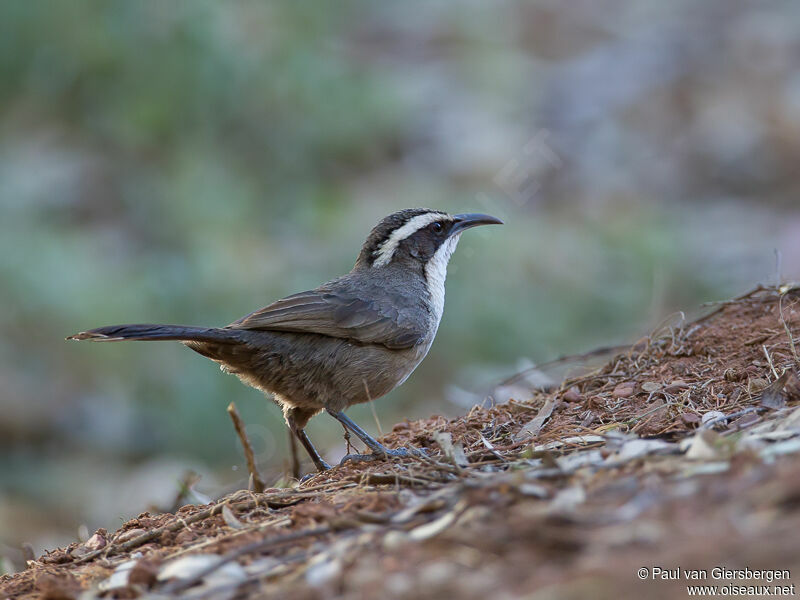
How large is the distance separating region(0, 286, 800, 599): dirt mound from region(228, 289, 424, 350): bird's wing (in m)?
0.81

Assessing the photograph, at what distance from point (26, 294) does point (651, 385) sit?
7.47m

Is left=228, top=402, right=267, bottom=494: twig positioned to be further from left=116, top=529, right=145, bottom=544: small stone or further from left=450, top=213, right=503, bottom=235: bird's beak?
left=450, top=213, right=503, bottom=235: bird's beak

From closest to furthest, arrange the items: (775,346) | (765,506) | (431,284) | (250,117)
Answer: (765,506) < (775,346) < (431,284) < (250,117)

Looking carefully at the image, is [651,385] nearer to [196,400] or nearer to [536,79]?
[196,400]

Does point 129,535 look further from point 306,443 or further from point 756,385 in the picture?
point 756,385

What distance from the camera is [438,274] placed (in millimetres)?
A: 6371

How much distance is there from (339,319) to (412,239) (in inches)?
42.5

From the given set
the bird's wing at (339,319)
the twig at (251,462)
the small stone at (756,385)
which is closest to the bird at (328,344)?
the bird's wing at (339,319)

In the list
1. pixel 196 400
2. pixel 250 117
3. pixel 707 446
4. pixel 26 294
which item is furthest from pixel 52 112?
pixel 707 446

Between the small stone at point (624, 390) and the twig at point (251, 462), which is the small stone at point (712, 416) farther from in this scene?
the twig at point (251, 462)

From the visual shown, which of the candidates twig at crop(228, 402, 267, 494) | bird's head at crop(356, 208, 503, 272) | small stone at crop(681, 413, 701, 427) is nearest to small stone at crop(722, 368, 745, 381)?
small stone at crop(681, 413, 701, 427)

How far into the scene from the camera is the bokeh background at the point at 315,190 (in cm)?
962

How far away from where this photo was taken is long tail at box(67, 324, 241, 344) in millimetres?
4590

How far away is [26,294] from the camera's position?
10023 mm
